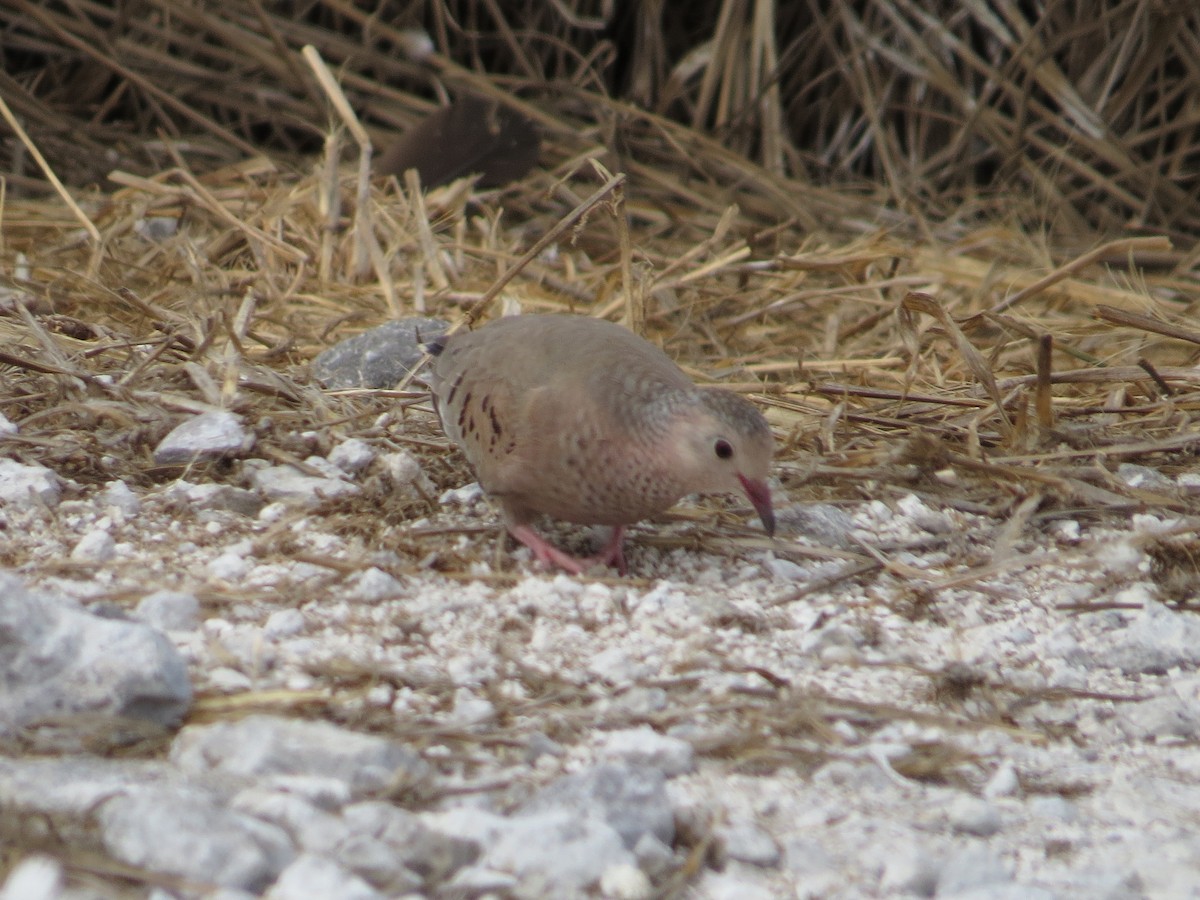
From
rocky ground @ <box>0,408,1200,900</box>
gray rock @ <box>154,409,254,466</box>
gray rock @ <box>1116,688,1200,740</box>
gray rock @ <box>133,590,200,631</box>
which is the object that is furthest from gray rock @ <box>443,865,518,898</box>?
gray rock @ <box>154,409,254,466</box>

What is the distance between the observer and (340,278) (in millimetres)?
4660

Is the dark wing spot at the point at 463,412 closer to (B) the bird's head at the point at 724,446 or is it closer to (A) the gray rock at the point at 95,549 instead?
(B) the bird's head at the point at 724,446

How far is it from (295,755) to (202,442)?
1.40 meters

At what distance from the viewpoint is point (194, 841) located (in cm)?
155

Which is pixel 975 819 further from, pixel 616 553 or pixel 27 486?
pixel 27 486

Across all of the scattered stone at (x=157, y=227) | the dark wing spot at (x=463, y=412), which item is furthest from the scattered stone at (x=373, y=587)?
the scattered stone at (x=157, y=227)

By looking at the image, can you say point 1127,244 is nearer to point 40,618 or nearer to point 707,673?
point 707,673

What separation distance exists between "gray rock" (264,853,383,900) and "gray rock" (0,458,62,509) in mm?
1445

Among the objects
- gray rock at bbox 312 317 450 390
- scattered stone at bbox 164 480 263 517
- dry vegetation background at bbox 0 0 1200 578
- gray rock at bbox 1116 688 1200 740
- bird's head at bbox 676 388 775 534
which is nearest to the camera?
gray rock at bbox 1116 688 1200 740

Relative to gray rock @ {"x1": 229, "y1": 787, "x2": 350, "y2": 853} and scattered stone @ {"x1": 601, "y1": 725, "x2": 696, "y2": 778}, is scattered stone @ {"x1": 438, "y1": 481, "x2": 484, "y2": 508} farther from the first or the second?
gray rock @ {"x1": 229, "y1": 787, "x2": 350, "y2": 853}

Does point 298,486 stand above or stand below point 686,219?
above

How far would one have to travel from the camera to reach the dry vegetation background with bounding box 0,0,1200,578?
11.2 ft

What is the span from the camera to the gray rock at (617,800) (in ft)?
5.63

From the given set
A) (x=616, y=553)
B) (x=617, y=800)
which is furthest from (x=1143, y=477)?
(x=617, y=800)
